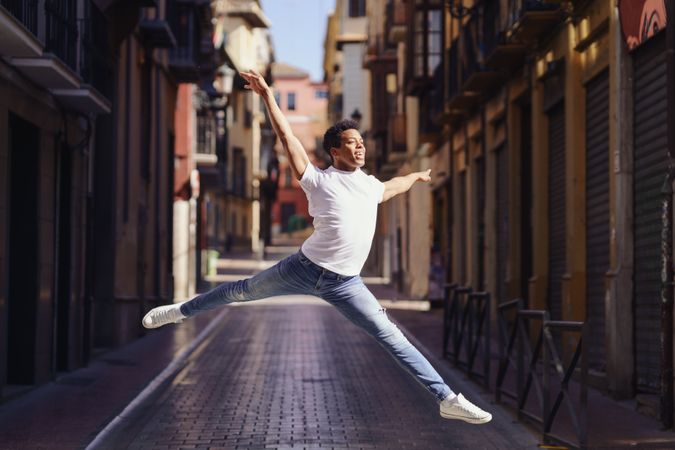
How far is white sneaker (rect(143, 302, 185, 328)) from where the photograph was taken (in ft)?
23.5

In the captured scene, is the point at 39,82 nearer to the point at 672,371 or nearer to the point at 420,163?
the point at 672,371

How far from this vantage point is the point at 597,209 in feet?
49.0

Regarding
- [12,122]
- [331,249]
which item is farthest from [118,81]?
[331,249]

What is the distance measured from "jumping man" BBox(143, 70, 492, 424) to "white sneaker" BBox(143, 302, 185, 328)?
30 centimetres

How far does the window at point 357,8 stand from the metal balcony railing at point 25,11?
159 feet

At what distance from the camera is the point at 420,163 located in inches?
1467

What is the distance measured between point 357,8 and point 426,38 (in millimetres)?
29600

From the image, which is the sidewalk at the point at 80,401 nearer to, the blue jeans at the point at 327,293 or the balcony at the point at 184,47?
the blue jeans at the point at 327,293

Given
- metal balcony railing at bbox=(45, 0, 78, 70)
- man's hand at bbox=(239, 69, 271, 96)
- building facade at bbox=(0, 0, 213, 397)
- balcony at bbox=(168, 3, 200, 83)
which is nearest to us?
man's hand at bbox=(239, 69, 271, 96)

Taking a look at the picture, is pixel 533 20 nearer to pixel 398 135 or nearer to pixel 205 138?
pixel 398 135

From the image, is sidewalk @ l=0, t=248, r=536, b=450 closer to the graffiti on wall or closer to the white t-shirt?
the white t-shirt

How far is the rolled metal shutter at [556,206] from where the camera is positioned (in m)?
17.2

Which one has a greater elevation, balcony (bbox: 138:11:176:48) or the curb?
balcony (bbox: 138:11:176:48)

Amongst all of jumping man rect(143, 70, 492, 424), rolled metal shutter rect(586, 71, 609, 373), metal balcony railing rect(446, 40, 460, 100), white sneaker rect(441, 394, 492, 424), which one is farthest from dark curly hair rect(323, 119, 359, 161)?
metal balcony railing rect(446, 40, 460, 100)
